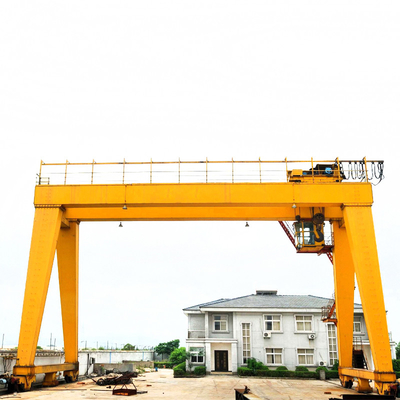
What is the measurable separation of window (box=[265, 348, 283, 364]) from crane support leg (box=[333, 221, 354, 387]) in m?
8.28

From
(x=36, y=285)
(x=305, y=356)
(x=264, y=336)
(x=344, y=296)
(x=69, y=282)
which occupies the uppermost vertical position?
(x=69, y=282)

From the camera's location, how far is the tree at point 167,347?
161 feet

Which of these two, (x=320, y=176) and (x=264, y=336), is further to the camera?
(x=264, y=336)

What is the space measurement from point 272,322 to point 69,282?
552 inches

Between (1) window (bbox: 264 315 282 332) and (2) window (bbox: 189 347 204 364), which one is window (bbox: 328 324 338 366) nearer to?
(1) window (bbox: 264 315 282 332)

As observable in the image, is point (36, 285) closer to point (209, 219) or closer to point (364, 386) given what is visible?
point (209, 219)

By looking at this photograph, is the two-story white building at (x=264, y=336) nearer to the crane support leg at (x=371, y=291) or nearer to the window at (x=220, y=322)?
the window at (x=220, y=322)

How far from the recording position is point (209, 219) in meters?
20.5

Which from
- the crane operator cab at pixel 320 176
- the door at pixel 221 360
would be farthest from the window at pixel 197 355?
the crane operator cab at pixel 320 176

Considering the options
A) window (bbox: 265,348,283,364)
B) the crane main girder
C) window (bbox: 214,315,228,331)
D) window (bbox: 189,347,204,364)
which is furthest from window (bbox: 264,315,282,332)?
the crane main girder

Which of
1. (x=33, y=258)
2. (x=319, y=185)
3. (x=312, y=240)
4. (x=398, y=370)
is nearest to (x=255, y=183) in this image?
(x=319, y=185)

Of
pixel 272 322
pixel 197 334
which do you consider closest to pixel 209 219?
pixel 272 322

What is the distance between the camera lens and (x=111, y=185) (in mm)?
18656

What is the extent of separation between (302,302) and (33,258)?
19.7m
